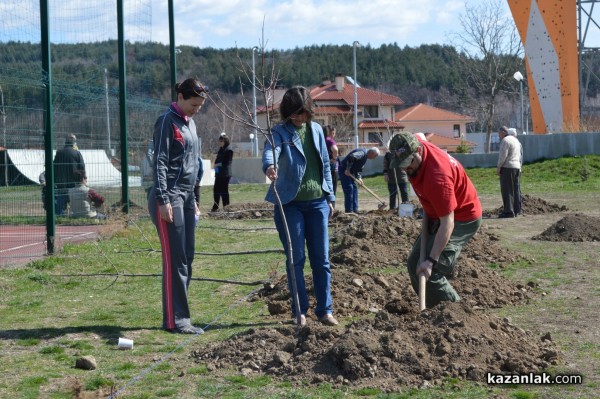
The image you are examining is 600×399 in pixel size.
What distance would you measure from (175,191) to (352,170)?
10884 mm

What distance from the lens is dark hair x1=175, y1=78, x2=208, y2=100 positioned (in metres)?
7.08

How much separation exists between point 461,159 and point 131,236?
870 inches

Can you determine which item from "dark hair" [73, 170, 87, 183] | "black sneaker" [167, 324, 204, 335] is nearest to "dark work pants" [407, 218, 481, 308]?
"black sneaker" [167, 324, 204, 335]

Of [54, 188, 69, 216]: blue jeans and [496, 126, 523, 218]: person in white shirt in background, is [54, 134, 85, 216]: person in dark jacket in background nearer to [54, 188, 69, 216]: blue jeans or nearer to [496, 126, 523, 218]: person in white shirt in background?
[54, 188, 69, 216]: blue jeans

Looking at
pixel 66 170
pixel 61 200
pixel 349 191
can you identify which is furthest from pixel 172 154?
pixel 349 191

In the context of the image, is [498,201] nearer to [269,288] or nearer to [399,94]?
[269,288]

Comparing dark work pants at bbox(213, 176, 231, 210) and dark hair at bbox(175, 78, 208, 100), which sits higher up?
dark hair at bbox(175, 78, 208, 100)

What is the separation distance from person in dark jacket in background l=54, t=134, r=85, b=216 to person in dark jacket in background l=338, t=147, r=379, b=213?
5506mm

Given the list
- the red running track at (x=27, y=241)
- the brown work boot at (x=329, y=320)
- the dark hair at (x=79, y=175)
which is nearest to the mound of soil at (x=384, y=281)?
the brown work boot at (x=329, y=320)

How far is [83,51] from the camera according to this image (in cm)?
1537

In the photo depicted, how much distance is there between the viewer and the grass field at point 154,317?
18.1 ft

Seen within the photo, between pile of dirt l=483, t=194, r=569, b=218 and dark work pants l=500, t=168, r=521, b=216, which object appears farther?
pile of dirt l=483, t=194, r=569, b=218

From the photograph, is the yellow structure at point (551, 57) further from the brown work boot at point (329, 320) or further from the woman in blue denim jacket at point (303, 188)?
the brown work boot at point (329, 320)

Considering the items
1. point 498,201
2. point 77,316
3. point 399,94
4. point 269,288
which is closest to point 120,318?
point 77,316
